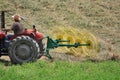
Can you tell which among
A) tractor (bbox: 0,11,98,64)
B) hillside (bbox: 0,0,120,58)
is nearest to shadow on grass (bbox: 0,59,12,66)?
tractor (bbox: 0,11,98,64)

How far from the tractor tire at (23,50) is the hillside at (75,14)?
16.8 ft

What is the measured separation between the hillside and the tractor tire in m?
5.12

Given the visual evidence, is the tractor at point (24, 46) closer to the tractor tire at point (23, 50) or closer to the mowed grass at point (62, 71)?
the tractor tire at point (23, 50)

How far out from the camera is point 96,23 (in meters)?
23.4

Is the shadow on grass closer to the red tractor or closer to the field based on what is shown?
the field

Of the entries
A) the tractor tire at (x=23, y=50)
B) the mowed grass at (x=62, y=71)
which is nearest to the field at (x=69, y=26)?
the mowed grass at (x=62, y=71)

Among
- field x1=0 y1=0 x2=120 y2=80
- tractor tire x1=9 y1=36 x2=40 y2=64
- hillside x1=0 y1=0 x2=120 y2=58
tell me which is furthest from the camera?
hillside x1=0 y1=0 x2=120 y2=58

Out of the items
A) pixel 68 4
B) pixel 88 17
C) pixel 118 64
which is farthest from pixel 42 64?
pixel 68 4

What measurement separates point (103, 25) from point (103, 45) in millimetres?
4319

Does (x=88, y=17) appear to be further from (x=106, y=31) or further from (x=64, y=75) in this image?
(x=64, y=75)

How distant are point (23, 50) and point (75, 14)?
999 cm

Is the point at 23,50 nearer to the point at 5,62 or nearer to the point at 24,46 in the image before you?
the point at 24,46

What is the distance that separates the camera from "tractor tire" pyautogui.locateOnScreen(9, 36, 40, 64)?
14852 millimetres

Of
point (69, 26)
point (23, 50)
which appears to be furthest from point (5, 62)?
point (69, 26)
